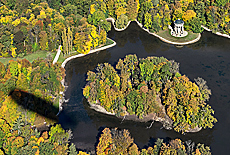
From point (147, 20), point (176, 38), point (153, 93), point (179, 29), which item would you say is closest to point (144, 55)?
point (176, 38)

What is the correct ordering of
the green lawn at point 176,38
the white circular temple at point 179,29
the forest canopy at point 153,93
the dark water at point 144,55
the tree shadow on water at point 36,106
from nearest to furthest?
the dark water at point 144,55
the forest canopy at point 153,93
the tree shadow on water at point 36,106
the green lawn at point 176,38
the white circular temple at point 179,29

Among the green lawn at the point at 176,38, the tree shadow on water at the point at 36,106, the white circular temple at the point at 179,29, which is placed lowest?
the tree shadow on water at the point at 36,106

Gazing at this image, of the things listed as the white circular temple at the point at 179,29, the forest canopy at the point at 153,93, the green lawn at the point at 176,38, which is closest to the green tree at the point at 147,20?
the green lawn at the point at 176,38

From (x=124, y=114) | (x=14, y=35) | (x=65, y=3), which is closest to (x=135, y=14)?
(x=65, y=3)

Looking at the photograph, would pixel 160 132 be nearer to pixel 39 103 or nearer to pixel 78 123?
pixel 78 123

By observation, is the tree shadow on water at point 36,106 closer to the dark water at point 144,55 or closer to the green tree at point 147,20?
the dark water at point 144,55

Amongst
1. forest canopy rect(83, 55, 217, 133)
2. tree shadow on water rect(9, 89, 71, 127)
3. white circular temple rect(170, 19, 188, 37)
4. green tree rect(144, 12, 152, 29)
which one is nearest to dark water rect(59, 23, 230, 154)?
forest canopy rect(83, 55, 217, 133)

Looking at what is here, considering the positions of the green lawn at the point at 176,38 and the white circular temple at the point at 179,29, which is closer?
the green lawn at the point at 176,38
